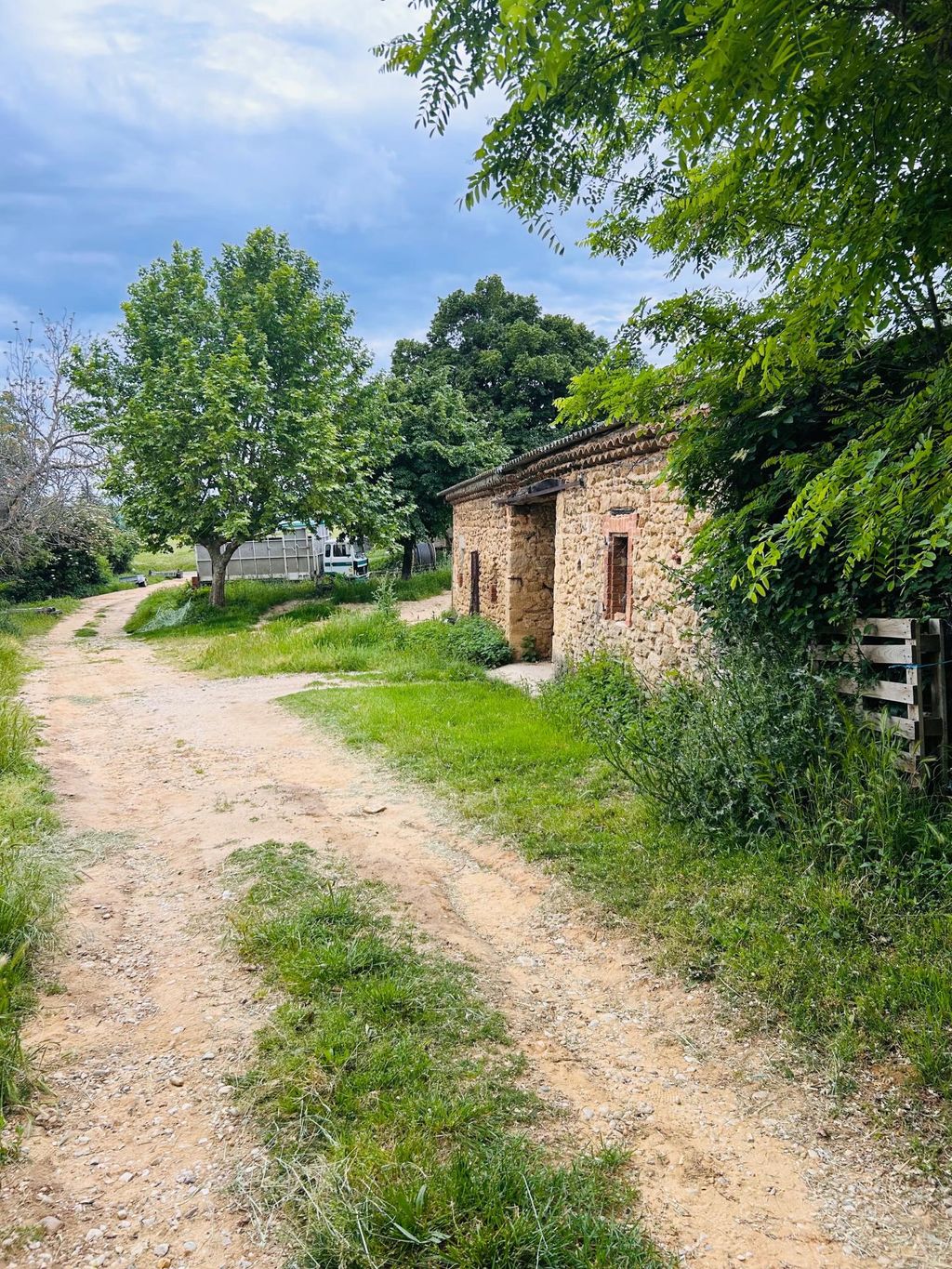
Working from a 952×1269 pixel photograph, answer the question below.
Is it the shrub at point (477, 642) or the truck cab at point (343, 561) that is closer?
the shrub at point (477, 642)

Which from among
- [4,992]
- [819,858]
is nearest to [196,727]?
[4,992]

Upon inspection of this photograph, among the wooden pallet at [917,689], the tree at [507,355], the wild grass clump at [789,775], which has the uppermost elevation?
the tree at [507,355]

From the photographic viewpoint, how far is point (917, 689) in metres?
4.19

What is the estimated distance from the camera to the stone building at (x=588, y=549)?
24.8 ft

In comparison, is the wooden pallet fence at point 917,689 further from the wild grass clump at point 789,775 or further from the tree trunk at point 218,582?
the tree trunk at point 218,582

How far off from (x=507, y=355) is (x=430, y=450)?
641 cm

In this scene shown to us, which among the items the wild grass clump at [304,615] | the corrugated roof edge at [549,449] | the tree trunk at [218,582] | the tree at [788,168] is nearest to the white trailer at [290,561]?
the wild grass clump at [304,615]

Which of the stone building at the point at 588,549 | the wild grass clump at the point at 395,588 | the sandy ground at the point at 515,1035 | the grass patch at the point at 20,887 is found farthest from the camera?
the wild grass clump at the point at 395,588

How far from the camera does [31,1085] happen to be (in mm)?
2807

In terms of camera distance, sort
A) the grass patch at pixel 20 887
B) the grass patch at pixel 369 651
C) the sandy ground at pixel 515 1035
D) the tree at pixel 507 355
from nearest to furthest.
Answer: the sandy ground at pixel 515 1035 < the grass patch at pixel 20 887 < the grass patch at pixel 369 651 < the tree at pixel 507 355

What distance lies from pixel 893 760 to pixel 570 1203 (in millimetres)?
2927

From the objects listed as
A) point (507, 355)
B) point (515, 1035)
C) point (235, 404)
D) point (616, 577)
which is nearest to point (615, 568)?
point (616, 577)

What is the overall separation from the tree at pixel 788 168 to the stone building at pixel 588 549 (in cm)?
255

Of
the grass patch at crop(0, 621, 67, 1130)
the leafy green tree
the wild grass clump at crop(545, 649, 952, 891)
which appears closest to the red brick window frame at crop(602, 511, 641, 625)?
the leafy green tree
